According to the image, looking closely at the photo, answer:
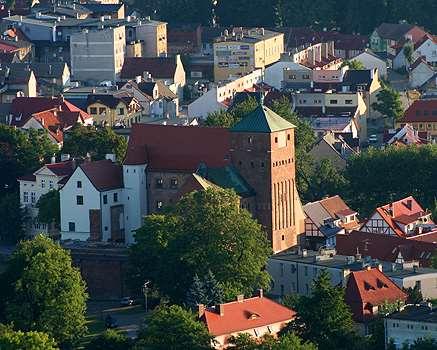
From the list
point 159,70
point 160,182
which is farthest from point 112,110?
point 160,182

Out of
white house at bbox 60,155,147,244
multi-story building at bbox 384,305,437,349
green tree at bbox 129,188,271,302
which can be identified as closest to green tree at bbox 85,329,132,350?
green tree at bbox 129,188,271,302

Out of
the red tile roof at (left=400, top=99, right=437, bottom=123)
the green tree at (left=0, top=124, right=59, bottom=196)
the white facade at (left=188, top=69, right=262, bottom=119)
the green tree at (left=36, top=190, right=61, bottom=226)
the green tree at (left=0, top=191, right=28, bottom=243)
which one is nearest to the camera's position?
the green tree at (left=36, top=190, right=61, bottom=226)

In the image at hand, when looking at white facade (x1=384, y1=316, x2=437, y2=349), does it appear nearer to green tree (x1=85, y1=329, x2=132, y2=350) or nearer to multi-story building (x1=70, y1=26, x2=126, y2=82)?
green tree (x1=85, y1=329, x2=132, y2=350)

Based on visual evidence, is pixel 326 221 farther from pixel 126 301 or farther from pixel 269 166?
pixel 126 301

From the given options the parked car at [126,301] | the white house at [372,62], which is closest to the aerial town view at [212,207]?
the parked car at [126,301]

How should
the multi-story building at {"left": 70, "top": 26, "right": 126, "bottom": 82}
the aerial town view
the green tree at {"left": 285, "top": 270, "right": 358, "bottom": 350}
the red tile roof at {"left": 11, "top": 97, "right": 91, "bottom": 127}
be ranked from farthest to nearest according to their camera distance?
the multi-story building at {"left": 70, "top": 26, "right": 126, "bottom": 82}, the red tile roof at {"left": 11, "top": 97, "right": 91, "bottom": 127}, the aerial town view, the green tree at {"left": 285, "top": 270, "right": 358, "bottom": 350}

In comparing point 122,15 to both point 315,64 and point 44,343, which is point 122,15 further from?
point 44,343

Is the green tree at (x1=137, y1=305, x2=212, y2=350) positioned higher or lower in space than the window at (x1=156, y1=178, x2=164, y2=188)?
lower
